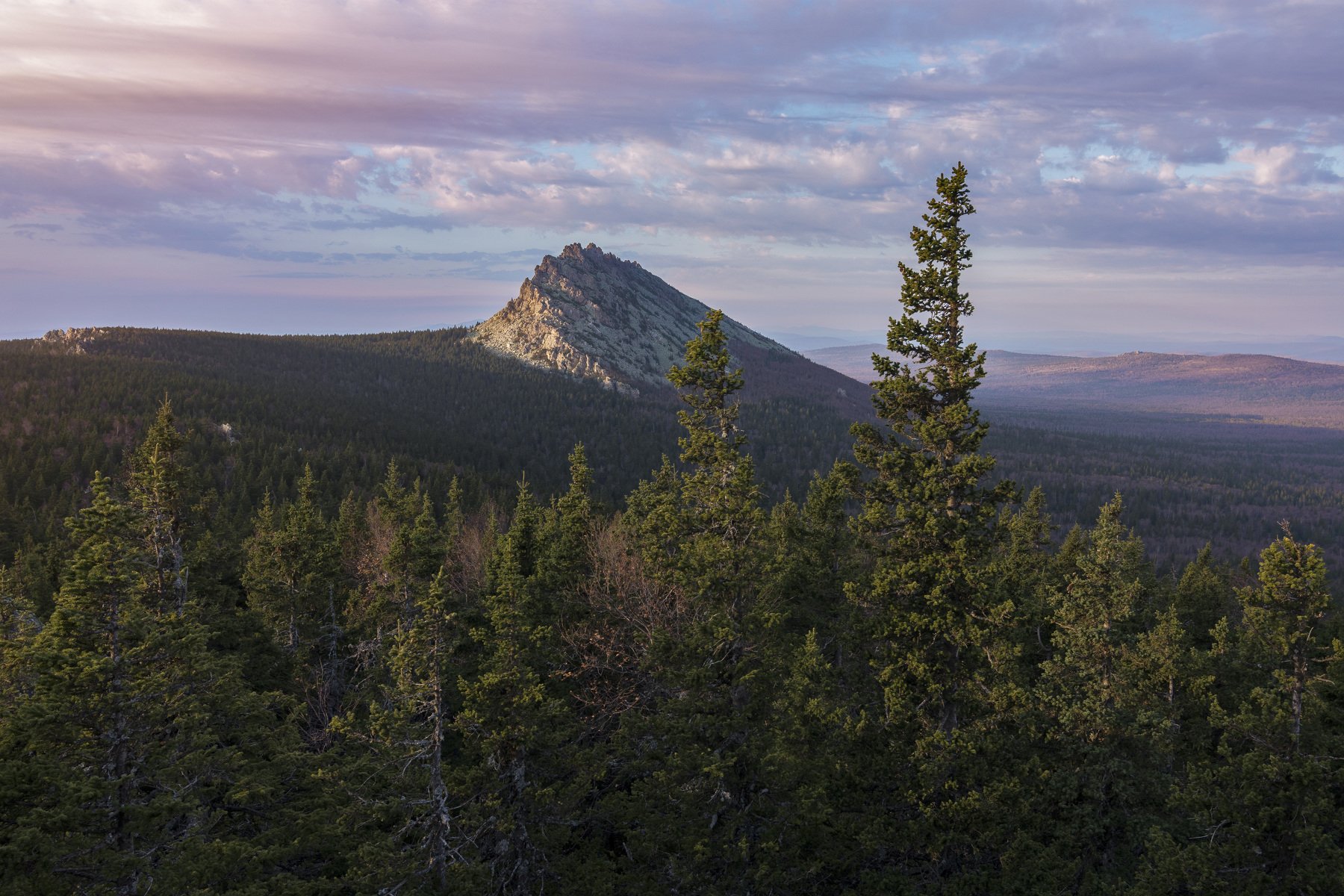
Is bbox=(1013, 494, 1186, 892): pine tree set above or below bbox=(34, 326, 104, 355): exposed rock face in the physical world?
below

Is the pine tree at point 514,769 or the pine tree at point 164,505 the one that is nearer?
the pine tree at point 514,769

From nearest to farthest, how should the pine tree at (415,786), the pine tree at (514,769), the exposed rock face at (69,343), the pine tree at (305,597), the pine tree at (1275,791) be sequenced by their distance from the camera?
the pine tree at (415,786) → the pine tree at (514,769) → the pine tree at (1275,791) → the pine tree at (305,597) → the exposed rock face at (69,343)

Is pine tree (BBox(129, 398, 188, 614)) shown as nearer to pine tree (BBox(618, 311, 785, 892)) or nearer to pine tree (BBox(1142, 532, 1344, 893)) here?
pine tree (BBox(618, 311, 785, 892))

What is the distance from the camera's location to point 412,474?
10594 cm

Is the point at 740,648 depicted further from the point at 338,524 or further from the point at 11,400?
the point at 11,400

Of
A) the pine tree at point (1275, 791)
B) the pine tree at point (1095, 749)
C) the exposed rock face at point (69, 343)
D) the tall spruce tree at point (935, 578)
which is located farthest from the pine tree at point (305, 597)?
the exposed rock face at point (69, 343)

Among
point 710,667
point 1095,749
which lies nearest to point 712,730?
point 710,667

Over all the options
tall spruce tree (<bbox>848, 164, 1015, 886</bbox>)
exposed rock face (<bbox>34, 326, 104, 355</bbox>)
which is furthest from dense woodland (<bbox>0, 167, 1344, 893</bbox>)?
exposed rock face (<bbox>34, 326, 104, 355</bbox>)

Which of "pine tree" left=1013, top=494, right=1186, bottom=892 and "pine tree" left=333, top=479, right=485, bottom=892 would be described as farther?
"pine tree" left=1013, top=494, right=1186, bottom=892

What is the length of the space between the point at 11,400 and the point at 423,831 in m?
137

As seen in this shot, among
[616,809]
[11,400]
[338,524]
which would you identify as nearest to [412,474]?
[338,524]

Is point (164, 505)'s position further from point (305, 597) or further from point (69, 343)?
point (69, 343)

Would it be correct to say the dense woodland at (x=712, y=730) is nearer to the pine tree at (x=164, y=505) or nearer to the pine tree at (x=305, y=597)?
the pine tree at (x=164, y=505)

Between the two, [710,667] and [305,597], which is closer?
[710,667]
